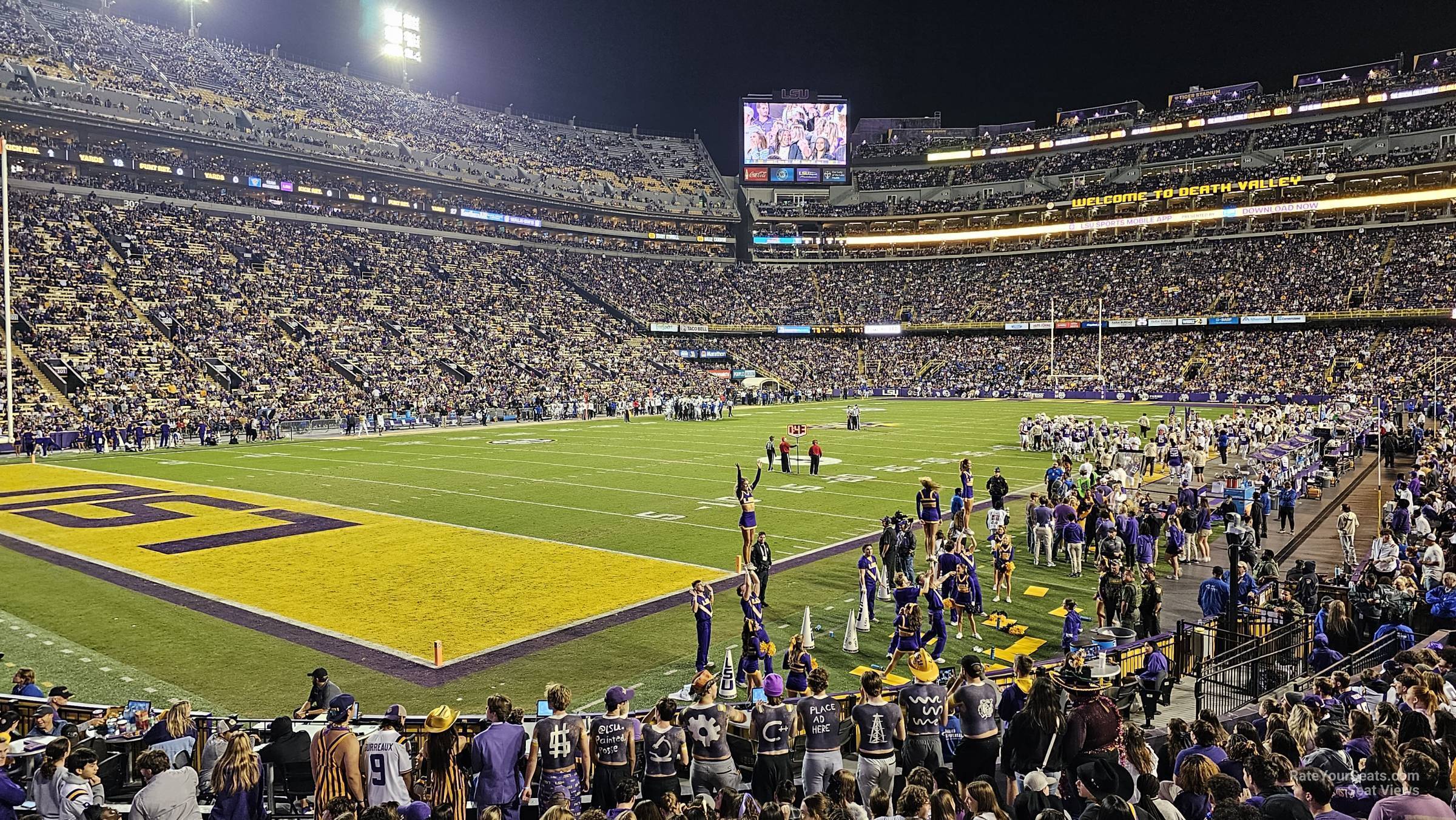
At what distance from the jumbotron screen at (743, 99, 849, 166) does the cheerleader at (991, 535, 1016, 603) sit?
89764 mm

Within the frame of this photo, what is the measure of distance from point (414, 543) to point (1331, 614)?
49.1ft


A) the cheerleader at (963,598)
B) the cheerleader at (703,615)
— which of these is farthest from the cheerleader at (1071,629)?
the cheerleader at (703,615)

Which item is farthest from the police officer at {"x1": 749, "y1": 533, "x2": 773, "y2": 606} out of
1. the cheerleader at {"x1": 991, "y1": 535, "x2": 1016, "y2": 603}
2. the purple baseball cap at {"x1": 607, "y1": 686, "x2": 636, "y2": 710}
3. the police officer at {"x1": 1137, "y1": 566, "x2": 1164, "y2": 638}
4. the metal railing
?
the purple baseball cap at {"x1": 607, "y1": 686, "x2": 636, "y2": 710}

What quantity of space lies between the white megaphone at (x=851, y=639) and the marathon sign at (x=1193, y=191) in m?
82.2

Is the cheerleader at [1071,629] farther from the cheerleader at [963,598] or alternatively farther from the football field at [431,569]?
the cheerleader at [963,598]

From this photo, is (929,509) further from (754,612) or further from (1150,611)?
(754,612)

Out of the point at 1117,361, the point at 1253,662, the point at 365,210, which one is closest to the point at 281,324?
the point at 365,210

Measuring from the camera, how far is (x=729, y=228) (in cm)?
10112

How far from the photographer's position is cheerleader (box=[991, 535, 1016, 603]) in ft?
42.6

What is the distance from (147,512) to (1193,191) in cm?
8530

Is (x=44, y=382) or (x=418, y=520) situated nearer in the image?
(x=418, y=520)

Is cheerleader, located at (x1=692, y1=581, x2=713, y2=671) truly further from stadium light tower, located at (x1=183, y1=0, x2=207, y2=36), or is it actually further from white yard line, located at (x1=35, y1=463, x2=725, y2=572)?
stadium light tower, located at (x1=183, y1=0, x2=207, y2=36)

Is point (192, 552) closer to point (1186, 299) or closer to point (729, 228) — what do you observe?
point (1186, 299)

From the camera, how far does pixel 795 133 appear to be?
98.3 meters
